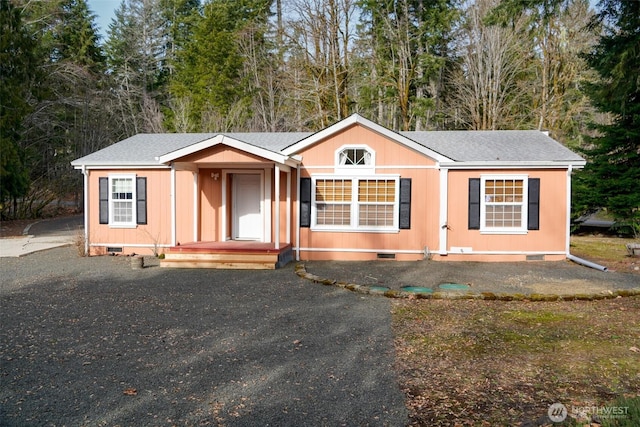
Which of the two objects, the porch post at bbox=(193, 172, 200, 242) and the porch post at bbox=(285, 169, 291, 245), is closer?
the porch post at bbox=(285, 169, 291, 245)

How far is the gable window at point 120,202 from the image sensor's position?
40.2ft

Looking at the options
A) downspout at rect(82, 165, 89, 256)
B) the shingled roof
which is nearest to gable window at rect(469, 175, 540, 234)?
the shingled roof

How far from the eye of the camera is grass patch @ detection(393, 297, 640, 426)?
3729mm

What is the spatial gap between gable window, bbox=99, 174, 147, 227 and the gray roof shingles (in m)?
0.50

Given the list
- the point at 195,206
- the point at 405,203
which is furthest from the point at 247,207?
the point at 405,203

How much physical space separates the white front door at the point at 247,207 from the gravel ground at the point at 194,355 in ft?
13.0

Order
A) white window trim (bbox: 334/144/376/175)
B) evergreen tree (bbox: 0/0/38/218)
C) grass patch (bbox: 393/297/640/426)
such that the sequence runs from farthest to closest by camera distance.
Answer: evergreen tree (bbox: 0/0/38/218), white window trim (bbox: 334/144/376/175), grass patch (bbox: 393/297/640/426)

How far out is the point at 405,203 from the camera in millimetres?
11484

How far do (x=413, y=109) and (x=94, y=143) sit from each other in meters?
18.6

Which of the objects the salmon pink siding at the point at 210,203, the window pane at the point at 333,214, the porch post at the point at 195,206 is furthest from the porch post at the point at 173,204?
the window pane at the point at 333,214

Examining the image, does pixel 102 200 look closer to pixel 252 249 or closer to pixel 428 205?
pixel 252 249

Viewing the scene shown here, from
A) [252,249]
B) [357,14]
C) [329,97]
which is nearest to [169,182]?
[252,249]

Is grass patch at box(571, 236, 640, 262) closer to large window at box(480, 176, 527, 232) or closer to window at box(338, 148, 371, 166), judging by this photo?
large window at box(480, 176, 527, 232)

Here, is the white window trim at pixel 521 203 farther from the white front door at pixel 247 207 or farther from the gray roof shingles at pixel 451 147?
the white front door at pixel 247 207
